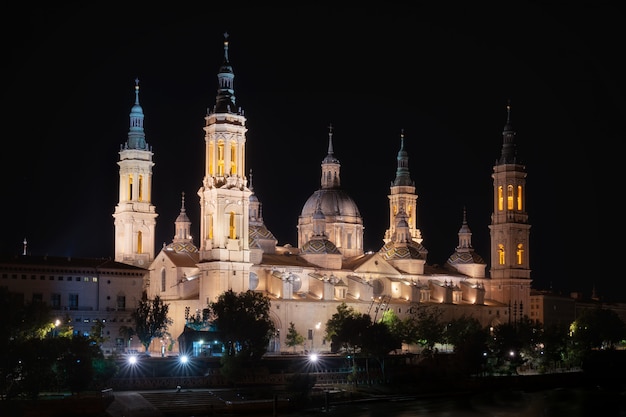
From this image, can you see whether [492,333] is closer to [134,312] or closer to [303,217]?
[303,217]

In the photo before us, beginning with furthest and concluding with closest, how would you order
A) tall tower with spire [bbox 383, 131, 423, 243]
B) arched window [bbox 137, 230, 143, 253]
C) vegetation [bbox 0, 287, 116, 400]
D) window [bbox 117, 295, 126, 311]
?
1. tall tower with spire [bbox 383, 131, 423, 243]
2. arched window [bbox 137, 230, 143, 253]
3. window [bbox 117, 295, 126, 311]
4. vegetation [bbox 0, 287, 116, 400]

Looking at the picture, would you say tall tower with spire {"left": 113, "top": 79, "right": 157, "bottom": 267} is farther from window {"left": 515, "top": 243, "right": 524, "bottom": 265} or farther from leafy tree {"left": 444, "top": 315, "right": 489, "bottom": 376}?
window {"left": 515, "top": 243, "right": 524, "bottom": 265}

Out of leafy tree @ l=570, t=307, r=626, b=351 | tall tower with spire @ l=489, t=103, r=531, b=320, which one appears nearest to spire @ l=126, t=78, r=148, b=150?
tall tower with spire @ l=489, t=103, r=531, b=320

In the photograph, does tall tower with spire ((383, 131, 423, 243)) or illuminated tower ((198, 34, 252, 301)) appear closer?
illuminated tower ((198, 34, 252, 301))

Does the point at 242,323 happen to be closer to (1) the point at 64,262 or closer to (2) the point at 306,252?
(1) the point at 64,262

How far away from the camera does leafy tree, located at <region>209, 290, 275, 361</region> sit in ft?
283

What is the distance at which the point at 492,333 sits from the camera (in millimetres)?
114875

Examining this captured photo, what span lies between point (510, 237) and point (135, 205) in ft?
142

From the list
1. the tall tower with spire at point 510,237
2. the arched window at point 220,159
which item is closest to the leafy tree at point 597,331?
the tall tower with spire at point 510,237

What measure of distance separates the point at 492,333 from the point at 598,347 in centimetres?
1425

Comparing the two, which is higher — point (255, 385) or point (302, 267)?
point (302, 267)

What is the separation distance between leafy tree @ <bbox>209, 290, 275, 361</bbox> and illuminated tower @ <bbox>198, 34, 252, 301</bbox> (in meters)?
5.82

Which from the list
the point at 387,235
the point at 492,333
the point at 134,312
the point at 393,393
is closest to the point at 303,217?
the point at 387,235

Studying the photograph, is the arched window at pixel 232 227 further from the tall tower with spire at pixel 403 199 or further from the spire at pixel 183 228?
the tall tower with spire at pixel 403 199
